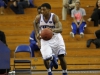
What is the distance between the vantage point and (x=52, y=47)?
8750mm

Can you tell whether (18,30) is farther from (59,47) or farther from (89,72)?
(59,47)

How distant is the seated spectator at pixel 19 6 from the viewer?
14.2m

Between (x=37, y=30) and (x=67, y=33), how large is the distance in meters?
3.97

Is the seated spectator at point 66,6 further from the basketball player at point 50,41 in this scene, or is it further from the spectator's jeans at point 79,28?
the basketball player at point 50,41

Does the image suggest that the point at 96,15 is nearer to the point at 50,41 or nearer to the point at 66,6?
the point at 66,6

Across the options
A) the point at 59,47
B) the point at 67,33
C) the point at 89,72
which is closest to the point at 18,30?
the point at 67,33

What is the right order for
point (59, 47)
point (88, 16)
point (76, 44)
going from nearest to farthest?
1. point (59, 47)
2. point (76, 44)
3. point (88, 16)

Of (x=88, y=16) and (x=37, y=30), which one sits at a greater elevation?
(x=88, y=16)

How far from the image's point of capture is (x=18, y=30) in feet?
42.8

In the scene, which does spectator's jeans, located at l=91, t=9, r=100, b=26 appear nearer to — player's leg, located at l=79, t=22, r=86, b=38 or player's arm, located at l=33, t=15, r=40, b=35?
player's leg, located at l=79, t=22, r=86, b=38

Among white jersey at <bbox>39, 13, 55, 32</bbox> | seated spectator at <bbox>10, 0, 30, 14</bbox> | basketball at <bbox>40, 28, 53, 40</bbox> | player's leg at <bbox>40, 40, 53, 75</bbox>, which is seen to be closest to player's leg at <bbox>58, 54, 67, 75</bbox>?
player's leg at <bbox>40, 40, 53, 75</bbox>

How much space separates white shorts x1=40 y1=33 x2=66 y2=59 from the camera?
28.2 feet

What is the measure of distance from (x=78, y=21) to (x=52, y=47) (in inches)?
159

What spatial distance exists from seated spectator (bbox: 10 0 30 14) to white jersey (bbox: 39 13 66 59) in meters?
5.45
